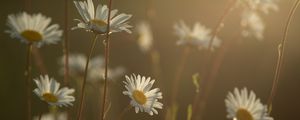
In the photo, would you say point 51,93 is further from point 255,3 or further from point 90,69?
point 90,69

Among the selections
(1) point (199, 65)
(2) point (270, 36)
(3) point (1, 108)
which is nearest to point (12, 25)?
(3) point (1, 108)

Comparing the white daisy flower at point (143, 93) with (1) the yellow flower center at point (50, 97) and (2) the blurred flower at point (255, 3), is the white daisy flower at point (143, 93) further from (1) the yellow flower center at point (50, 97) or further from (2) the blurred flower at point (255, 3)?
(2) the blurred flower at point (255, 3)

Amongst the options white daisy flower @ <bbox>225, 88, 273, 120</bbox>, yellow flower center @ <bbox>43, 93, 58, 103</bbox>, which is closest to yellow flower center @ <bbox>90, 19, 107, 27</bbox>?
yellow flower center @ <bbox>43, 93, 58, 103</bbox>

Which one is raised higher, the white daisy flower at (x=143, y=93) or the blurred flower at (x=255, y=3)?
the blurred flower at (x=255, y=3)

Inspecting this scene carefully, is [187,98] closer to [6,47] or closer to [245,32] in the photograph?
[6,47]

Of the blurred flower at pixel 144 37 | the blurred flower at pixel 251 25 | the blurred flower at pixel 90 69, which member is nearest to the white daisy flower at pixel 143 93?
the blurred flower at pixel 251 25

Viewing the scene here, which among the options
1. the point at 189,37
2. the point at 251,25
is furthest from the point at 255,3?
the point at 189,37
